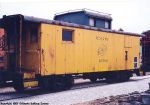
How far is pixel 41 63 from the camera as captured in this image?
529 inches

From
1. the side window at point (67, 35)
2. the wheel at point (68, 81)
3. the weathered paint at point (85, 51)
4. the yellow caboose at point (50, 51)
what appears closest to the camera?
Result: the yellow caboose at point (50, 51)

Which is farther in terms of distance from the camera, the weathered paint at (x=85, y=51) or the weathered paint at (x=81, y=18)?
the weathered paint at (x=81, y=18)

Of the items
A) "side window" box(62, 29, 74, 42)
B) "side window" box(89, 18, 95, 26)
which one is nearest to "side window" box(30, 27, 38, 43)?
"side window" box(62, 29, 74, 42)

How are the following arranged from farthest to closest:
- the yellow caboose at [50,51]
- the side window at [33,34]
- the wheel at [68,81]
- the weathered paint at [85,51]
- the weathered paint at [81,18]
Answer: the weathered paint at [81,18] → the wheel at [68,81] → the side window at [33,34] → the weathered paint at [85,51] → the yellow caboose at [50,51]

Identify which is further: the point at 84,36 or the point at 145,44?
the point at 145,44

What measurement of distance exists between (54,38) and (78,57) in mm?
2034

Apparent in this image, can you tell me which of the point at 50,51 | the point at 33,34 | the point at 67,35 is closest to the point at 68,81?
the point at 50,51

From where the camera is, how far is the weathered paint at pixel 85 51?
13.8 metres

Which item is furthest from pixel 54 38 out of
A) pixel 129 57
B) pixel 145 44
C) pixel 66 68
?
pixel 145 44

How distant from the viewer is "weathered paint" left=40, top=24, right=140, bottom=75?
1380 centimetres

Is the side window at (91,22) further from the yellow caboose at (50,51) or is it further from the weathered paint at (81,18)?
the yellow caboose at (50,51)

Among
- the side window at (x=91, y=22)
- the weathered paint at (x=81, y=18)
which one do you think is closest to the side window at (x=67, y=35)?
the weathered paint at (x=81, y=18)

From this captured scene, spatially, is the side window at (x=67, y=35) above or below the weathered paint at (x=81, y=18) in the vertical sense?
below

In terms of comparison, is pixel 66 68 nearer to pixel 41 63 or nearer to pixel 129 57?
pixel 41 63
